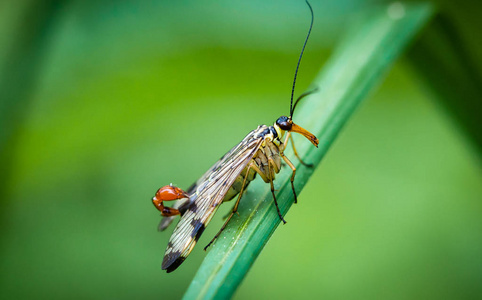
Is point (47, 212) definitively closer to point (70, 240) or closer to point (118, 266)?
point (70, 240)

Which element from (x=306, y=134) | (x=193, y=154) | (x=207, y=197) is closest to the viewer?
(x=306, y=134)

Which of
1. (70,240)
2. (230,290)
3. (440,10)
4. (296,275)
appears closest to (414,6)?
(440,10)

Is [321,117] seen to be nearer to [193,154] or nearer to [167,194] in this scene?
[167,194]

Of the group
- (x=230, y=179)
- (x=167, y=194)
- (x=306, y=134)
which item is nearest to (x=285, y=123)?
A: (x=306, y=134)

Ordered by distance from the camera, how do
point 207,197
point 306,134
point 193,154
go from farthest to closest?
point 193,154, point 207,197, point 306,134

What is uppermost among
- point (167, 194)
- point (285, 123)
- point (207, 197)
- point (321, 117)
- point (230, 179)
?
point (321, 117)

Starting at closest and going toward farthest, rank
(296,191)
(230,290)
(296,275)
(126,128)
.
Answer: (230,290) → (296,191) → (296,275) → (126,128)

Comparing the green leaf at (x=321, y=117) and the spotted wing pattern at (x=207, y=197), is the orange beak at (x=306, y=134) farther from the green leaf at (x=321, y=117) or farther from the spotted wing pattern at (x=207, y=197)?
the spotted wing pattern at (x=207, y=197)
